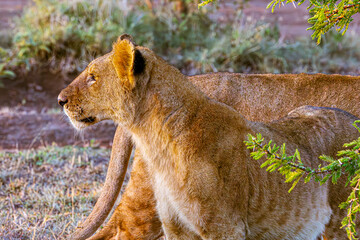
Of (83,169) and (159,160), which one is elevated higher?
(159,160)

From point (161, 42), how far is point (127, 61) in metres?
8.62

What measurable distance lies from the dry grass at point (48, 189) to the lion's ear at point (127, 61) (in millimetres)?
1793

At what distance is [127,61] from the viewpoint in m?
3.53

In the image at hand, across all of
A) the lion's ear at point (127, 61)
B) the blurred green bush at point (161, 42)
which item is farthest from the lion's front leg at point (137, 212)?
the blurred green bush at point (161, 42)

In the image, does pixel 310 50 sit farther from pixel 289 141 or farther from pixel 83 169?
pixel 289 141

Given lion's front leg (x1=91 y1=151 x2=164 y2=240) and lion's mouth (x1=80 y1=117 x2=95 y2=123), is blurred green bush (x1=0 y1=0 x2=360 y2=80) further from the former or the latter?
lion's mouth (x1=80 y1=117 x2=95 y2=123)

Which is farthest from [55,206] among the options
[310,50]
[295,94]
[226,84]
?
[310,50]

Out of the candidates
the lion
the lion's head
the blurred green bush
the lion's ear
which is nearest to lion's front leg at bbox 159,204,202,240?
the lion

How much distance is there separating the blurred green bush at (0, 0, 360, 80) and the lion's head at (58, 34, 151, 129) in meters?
7.15

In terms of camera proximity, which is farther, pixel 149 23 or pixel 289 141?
pixel 149 23

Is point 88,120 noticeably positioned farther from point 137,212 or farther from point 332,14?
point 332,14

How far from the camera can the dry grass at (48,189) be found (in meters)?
4.96

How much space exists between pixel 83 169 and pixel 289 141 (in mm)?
3386

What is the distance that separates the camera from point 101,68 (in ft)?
12.1
